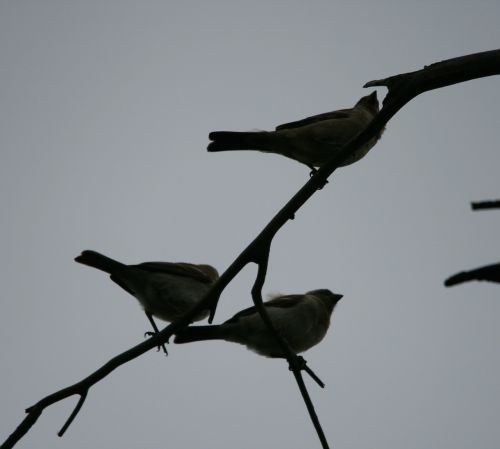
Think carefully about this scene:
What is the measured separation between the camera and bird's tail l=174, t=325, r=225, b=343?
245 inches

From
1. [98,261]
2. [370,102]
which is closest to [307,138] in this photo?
[370,102]

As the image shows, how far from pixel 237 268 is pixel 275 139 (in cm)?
287

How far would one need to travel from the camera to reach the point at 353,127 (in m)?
6.64

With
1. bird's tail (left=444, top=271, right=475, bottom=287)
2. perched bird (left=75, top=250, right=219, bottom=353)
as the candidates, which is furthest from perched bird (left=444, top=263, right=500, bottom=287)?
perched bird (left=75, top=250, right=219, bottom=353)

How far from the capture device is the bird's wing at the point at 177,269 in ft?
23.4

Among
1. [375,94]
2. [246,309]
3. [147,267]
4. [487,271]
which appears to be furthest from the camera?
[375,94]

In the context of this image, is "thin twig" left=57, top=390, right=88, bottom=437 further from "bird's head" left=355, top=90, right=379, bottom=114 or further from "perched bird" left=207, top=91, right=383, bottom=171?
"bird's head" left=355, top=90, right=379, bottom=114

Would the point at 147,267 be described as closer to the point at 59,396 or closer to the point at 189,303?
the point at 189,303

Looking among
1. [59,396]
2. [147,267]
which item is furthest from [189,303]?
[59,396]

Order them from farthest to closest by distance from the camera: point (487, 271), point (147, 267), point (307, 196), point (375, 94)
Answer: point (375, 94), point (147, 267), point (307, 196), point (487, 271)

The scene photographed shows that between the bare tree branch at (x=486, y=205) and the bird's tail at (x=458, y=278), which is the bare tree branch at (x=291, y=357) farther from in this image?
the bare tree branch at (x=486, y=205)

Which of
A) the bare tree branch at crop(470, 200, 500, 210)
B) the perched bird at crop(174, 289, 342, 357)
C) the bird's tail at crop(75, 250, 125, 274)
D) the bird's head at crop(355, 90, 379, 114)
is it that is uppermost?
the bird's head at crop(355, 90, 379, 114)

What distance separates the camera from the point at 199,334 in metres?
6.36

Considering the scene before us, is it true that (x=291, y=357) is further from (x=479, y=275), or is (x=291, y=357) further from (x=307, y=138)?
(x=307, y=138)
